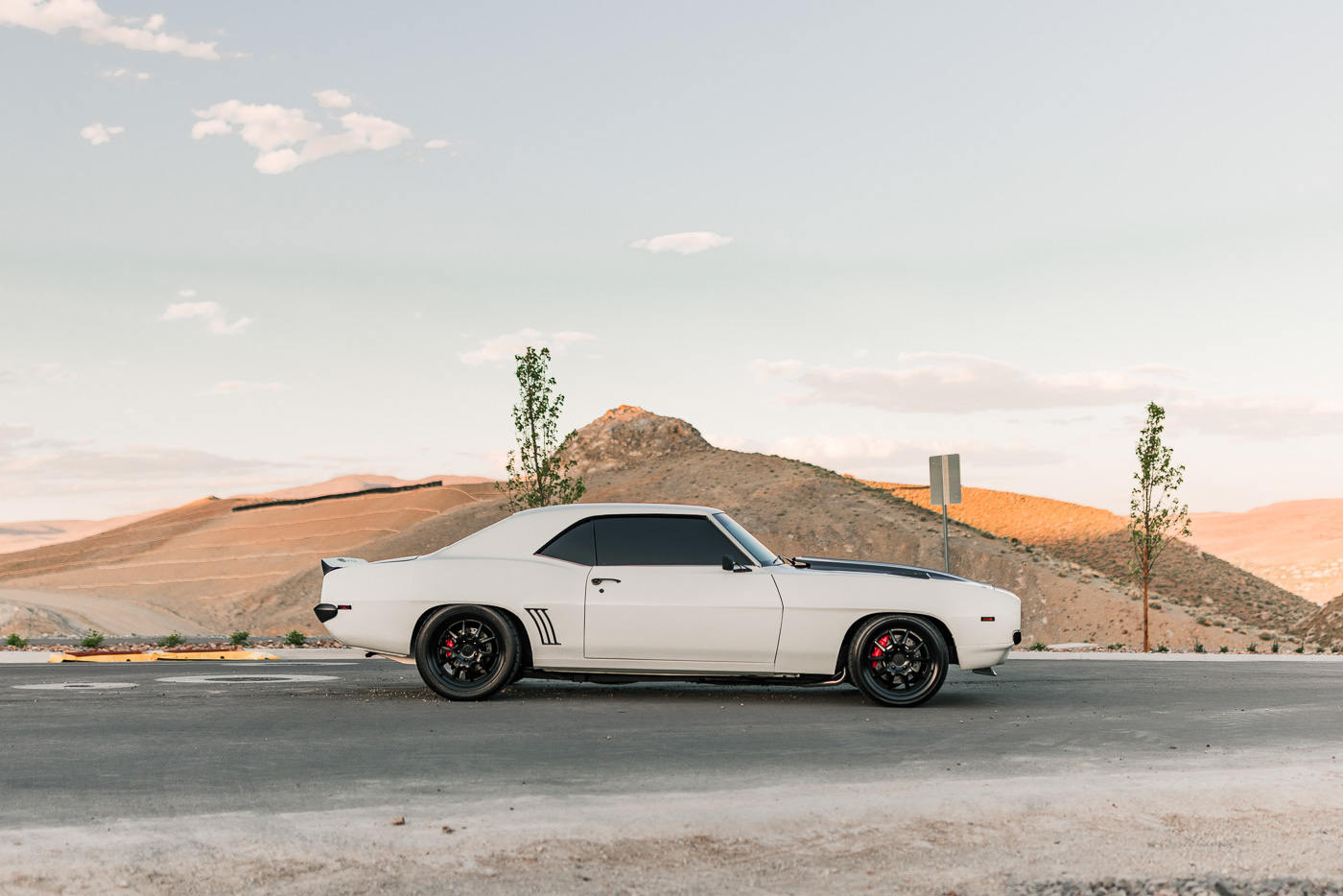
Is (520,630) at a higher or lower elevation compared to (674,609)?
lower

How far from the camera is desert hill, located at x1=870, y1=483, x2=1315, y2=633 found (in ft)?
169

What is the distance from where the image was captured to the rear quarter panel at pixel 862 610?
8531mm

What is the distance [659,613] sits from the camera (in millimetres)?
8570

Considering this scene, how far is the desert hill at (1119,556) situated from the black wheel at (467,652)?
134 feet

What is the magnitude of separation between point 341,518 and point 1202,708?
2667 inches

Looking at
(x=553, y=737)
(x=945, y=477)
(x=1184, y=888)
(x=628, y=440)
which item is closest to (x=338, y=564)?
(x=553, y=737)

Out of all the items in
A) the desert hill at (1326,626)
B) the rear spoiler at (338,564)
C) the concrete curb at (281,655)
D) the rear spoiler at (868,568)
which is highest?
the rear spoiler at (338,564)

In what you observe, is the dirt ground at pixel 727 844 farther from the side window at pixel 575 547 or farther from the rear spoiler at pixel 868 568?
the side window at pixel 575 547

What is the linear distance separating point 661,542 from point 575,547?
0.70m

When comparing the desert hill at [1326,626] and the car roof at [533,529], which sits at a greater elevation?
the car roof at [533,529]

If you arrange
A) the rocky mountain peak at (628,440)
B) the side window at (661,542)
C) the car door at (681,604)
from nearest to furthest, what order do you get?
the car door at (681,604) → the side window at (661,542) → the rocky mountain peak at (628,440)

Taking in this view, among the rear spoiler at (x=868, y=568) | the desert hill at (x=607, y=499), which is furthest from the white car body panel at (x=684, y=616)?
the desert hill at (x=607, y=499)

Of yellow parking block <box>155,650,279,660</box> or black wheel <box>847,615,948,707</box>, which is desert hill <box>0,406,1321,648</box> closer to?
yellow parking block <box>155,650,279,660</box>

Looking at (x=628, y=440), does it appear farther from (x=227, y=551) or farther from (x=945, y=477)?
Result: (x=945, y=477)
